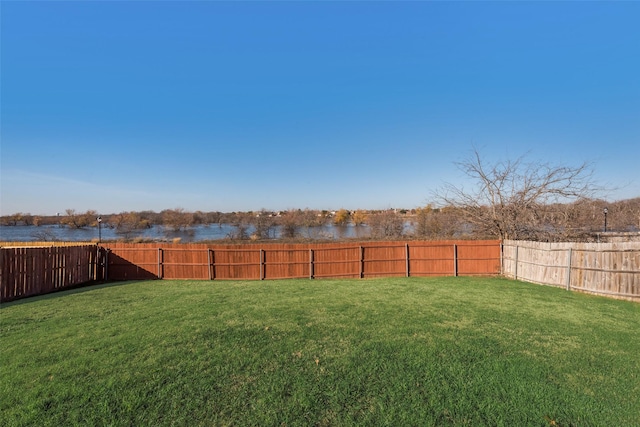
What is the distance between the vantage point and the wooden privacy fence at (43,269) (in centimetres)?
867

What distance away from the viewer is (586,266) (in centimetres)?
847

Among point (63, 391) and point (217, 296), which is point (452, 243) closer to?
point (217, 296)

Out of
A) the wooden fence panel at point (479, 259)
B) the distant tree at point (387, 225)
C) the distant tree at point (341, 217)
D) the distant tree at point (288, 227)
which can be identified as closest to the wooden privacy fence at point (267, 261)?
the wooden fence panel at point (479, 259)

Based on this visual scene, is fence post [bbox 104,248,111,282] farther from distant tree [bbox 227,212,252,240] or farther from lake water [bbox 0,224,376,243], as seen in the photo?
distant tree [bbox 227,212,252,240]

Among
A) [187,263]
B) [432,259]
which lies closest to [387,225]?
[432,259]

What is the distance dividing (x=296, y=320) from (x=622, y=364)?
172 inches

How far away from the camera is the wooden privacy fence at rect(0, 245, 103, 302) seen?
8.67m

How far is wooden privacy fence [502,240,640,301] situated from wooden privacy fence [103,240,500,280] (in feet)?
11.2

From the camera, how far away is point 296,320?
5465 millimetres

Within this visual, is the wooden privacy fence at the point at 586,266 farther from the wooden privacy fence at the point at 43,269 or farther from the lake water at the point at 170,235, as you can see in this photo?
the lake water at the point at 170,235

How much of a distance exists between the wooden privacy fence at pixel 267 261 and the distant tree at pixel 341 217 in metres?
51.4

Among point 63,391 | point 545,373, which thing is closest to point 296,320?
point 63,391

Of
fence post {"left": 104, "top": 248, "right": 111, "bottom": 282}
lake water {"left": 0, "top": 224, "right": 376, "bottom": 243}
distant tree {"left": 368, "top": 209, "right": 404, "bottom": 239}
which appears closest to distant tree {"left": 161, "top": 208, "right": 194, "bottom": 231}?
lake water {"left": 0, "top": 224, "right": 376, "bottom": 243}

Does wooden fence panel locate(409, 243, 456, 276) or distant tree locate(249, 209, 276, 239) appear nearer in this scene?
wooden fence panel locate(409, 243, 456, 276)
